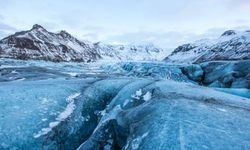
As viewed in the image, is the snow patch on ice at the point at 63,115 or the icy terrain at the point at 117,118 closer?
the icy terrain at the point at 117,118

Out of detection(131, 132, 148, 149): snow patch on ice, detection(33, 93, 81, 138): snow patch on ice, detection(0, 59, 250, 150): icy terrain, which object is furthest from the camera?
detection(33, 93, 81, 138): snow patch on ice

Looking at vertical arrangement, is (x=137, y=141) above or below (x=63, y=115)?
above

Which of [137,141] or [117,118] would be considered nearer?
[137,141]

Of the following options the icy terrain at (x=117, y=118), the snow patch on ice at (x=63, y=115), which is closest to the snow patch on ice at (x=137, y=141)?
the icy terrain at (x=117, y=118)

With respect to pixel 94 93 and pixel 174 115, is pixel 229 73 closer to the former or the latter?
pixel 94 93

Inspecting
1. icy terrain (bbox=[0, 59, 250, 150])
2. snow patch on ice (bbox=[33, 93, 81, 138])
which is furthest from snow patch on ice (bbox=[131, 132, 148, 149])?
snow patch on ice (bbox=[33, 93, 81, 138])

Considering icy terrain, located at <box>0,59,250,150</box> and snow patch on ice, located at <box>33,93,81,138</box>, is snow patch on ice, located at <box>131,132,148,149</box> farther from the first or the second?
snow patch on ice, located at <box>33,93,81,138</box>

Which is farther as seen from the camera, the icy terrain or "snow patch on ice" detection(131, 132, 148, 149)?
"snow patch on ice" detection(131, 132, 148, 149)

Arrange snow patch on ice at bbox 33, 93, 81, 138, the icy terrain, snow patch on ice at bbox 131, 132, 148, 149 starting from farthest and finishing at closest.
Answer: snow patch on ice at bbox 33, 93, 81, 138
snow patch on ice at bbox 131, 132, 148, 149
the icy terrain

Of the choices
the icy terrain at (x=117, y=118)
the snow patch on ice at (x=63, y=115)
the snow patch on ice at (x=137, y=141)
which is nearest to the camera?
the icy terrain at (x=117, y=118)

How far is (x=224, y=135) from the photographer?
188 inches

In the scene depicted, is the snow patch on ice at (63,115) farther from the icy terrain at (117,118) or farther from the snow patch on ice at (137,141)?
the snow patch on ice at (137,141)

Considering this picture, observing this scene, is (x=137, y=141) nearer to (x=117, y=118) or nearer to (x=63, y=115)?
(x=117, y=118)

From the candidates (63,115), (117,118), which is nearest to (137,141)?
(117,118)
